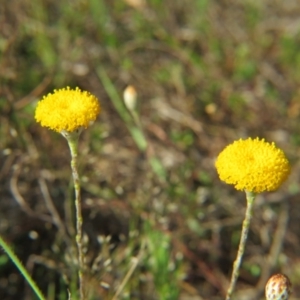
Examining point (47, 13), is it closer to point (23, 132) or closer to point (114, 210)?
point (23, 132)

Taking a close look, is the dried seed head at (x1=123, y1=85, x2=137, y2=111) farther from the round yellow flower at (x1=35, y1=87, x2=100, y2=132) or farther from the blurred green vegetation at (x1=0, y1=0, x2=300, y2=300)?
the round yellow flower at (x1=35, y1=87, x2=100, y2=132)

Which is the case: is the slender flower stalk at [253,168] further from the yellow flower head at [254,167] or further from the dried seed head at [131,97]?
the dried seed head at [131,97]

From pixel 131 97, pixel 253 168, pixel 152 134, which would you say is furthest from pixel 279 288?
pixel 152 134

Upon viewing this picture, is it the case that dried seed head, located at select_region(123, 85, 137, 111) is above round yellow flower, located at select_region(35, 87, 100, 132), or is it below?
above

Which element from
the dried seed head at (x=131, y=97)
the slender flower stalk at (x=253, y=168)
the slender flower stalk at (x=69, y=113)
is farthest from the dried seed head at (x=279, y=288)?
the dried seed head at (x=131, y=97)

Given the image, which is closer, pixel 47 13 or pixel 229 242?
pixel 229 242

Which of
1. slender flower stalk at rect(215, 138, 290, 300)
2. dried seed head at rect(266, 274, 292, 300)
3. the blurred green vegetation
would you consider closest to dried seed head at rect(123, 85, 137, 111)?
the blurred green vegetation

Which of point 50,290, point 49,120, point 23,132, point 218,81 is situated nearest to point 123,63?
point 218,81

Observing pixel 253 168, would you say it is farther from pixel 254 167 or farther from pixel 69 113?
pixel 69 113
